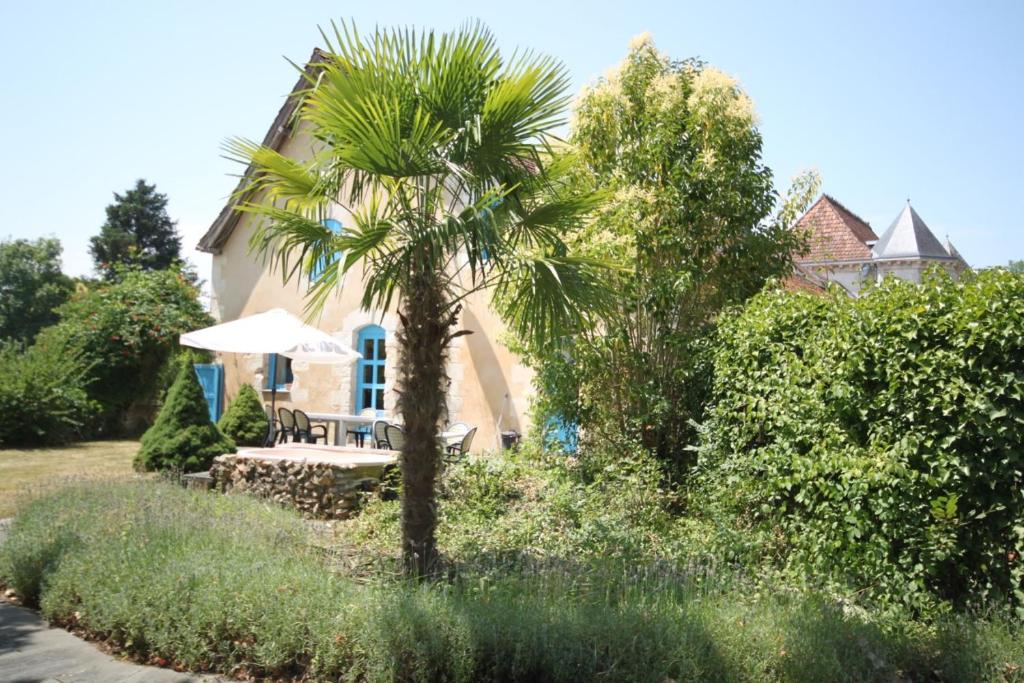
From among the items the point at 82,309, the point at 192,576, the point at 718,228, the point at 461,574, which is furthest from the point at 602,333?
the point at 82,309

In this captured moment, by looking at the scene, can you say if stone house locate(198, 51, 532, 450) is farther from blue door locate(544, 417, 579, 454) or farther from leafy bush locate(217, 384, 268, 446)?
blue door locate(544, 417, 579, 454)

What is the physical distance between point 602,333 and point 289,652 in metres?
6.07

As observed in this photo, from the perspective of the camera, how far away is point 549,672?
4379mm

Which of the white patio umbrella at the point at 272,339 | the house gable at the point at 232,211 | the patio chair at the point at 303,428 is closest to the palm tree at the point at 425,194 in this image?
the white patio umbrella at the point at 272,339

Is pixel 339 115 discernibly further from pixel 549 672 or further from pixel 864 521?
pixel 864 521

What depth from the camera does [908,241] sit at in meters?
31.9

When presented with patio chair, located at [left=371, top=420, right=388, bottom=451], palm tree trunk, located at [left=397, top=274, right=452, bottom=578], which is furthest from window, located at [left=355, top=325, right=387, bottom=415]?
palm tree trunk, located at [left=397, top=274, right=452, bottom=578]

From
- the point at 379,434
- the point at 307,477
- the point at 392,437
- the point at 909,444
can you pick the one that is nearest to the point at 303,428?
the point at 379,434

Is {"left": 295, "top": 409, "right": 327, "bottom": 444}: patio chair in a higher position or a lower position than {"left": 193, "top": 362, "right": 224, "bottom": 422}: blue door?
lower

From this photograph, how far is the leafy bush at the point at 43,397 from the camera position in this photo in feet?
52.7

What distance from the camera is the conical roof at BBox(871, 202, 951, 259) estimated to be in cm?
3152

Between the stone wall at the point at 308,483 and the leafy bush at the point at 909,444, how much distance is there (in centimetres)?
480

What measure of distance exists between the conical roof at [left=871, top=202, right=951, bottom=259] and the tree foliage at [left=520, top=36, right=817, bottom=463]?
24.2 m

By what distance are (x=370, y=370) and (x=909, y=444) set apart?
11.9 metres
